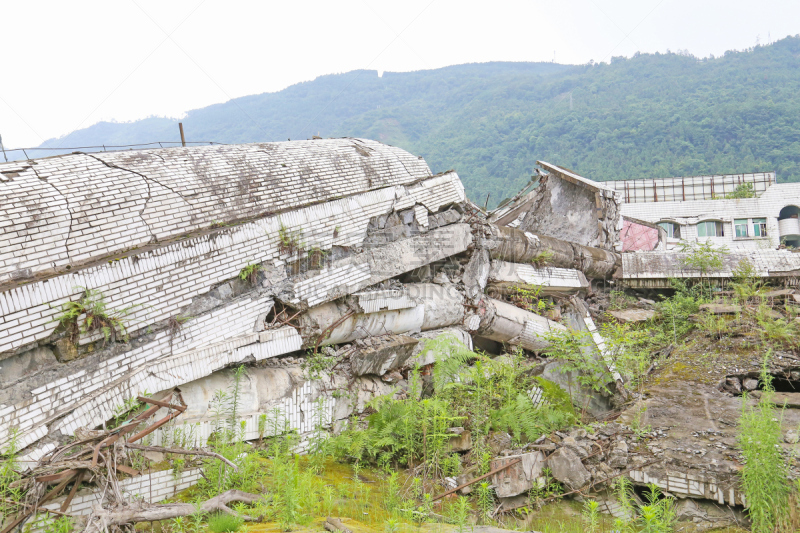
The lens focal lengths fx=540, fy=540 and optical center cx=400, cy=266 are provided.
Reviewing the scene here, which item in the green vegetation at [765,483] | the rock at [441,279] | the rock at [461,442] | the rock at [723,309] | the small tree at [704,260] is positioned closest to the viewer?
the green vegetation at [765,483]

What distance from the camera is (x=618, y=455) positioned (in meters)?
4.65

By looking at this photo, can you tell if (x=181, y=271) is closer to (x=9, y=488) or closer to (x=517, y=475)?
(x=9, y=488)

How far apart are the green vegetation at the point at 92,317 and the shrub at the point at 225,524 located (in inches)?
80.8

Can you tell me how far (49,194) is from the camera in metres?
4.71

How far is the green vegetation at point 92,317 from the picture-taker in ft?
14.4

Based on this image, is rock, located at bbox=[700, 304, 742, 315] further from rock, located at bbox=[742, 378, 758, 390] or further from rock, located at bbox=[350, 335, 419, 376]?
rock, located at bbox=[350, 335, 419, 376]

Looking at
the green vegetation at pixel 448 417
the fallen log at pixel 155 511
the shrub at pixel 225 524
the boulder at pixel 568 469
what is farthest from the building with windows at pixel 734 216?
the shrub at pixel 225 524

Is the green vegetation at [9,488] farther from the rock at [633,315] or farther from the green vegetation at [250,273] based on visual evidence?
the rock at [633,315]

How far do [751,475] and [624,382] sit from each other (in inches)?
122

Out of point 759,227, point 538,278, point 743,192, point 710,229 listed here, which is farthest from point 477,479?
point 743,192

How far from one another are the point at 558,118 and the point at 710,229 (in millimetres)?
23828

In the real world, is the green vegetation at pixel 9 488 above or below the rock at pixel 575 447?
above

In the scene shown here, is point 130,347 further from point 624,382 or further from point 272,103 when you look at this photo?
point 272,103

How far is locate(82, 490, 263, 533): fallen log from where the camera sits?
10.3 ft
